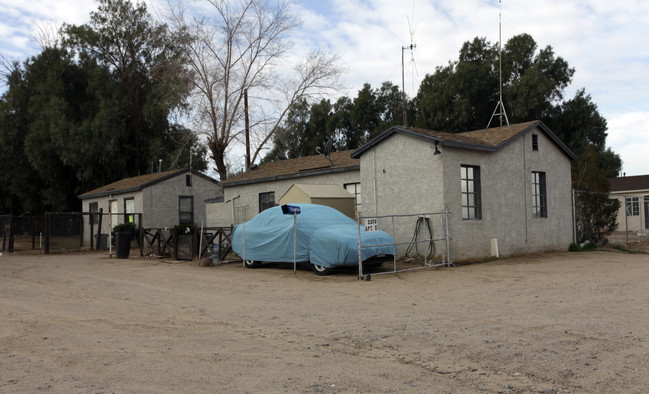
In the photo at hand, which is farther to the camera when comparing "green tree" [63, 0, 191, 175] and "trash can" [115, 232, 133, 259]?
"green tree" [63, 0, 191, 175]

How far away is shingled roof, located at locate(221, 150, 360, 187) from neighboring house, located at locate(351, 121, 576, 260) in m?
2.44

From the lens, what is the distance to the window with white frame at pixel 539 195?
18.8 meters

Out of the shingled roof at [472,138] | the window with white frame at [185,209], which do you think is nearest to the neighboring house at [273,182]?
the shingled roof at [472,138]

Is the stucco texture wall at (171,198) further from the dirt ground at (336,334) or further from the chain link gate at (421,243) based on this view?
the dirt ground at (336,334)

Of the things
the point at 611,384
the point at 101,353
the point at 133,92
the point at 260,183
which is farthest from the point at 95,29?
the point at 611,384

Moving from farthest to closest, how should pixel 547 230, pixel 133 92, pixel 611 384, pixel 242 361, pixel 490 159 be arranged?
pixel 133 92 → pixel 547 230 → pixel 490 159 → pixel 242 361 → pixel 611 384

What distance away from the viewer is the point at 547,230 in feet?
61.6

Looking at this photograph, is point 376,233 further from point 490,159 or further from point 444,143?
point 490,159

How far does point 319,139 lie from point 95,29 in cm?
2114

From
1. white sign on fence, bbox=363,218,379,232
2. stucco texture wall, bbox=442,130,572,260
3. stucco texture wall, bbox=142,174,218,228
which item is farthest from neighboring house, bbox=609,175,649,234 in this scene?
white sign on fence, bbox=363,218,379,232

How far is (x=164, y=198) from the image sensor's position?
2817 centimetres

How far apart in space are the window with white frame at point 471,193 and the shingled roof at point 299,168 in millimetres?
Answer: 4077

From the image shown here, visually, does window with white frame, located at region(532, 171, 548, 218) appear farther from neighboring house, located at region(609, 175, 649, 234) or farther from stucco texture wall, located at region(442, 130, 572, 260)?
neighboring house, located at region(609, 175, 649, 234)

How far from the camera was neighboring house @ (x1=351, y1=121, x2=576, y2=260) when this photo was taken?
15.8m
